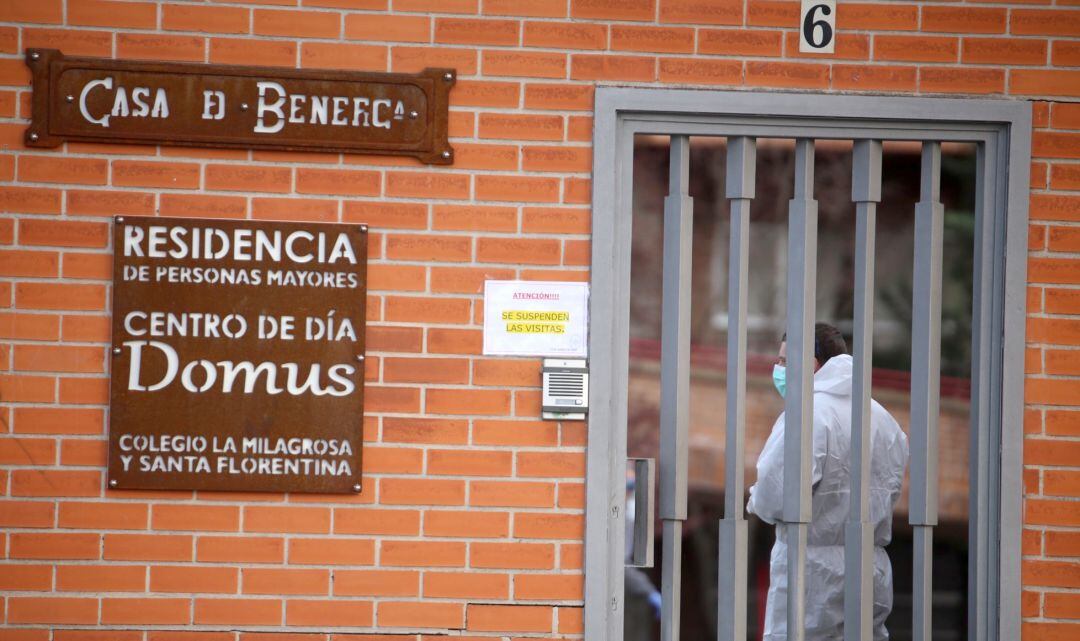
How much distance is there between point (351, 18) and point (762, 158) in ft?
17.5

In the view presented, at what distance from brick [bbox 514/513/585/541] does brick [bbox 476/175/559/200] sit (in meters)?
0.92

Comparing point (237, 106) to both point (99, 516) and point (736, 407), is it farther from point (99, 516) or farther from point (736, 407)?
point (736, 407)

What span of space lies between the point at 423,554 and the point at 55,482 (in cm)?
107

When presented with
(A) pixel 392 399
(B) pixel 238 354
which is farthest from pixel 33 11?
(A) pixel 392 399

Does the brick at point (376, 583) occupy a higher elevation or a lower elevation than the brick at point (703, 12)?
lower

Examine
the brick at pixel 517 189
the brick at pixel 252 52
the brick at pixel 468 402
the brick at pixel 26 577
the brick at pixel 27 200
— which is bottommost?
the brick at pixel 26 577

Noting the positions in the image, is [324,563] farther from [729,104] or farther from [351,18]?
[729,104]

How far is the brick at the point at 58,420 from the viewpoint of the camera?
3062 millimetres

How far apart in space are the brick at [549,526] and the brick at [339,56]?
4.55ft

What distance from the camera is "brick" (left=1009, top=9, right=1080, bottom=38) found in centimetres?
322

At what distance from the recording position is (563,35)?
10.4ft

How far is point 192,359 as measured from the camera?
309cm

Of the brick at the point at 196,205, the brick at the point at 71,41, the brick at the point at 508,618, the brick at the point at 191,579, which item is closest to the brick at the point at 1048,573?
the brick at the point at 508,618

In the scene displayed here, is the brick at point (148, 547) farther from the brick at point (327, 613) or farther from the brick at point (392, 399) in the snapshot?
the brick at point (392, 399)
